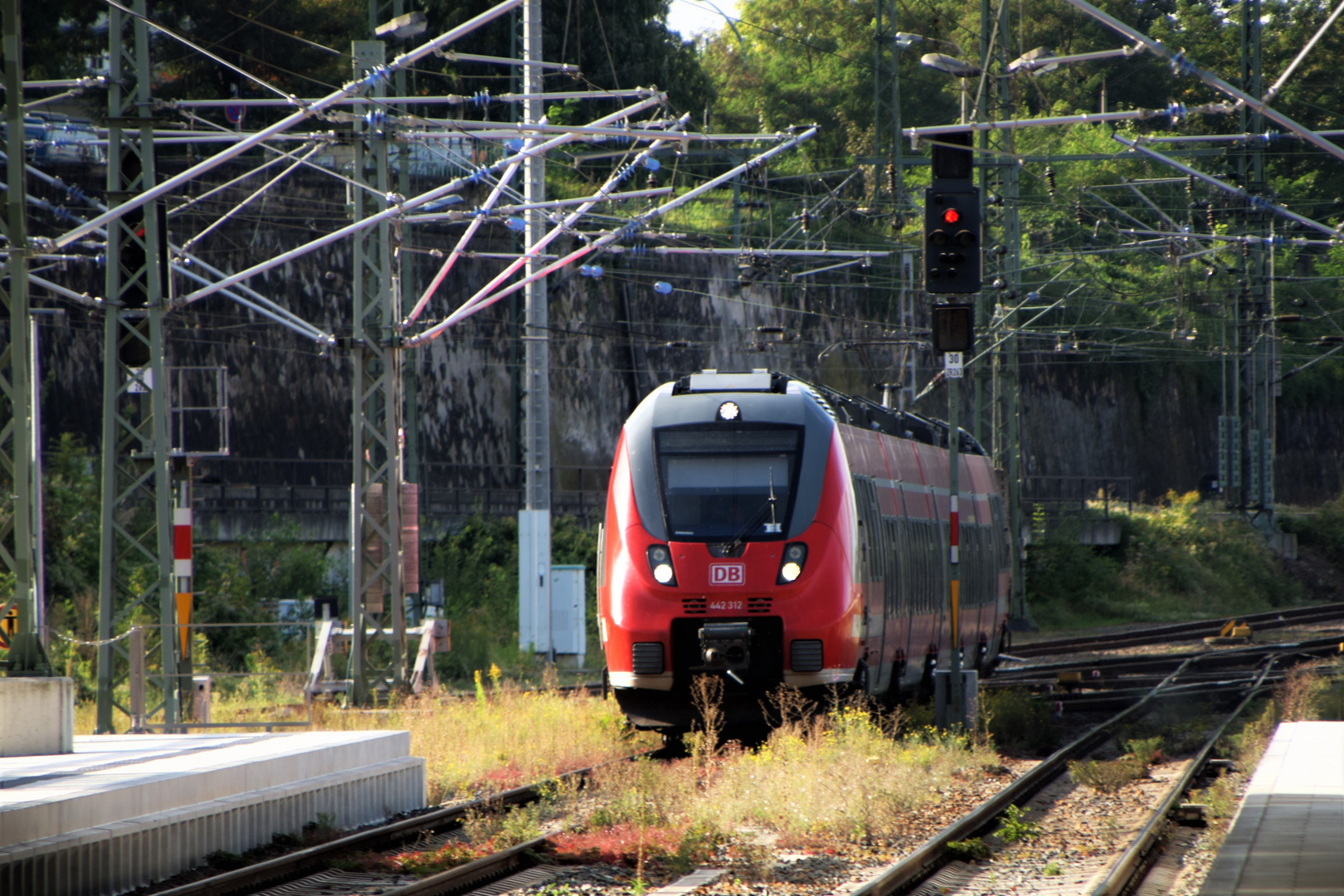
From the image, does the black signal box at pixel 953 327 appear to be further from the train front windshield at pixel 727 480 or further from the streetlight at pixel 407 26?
the streetlight at pixel 407 26

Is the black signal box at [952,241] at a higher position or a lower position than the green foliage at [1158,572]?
higher

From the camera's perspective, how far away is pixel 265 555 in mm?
31156

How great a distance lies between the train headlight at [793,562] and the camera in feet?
52.4

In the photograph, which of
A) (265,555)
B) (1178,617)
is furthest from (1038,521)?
(265,555)

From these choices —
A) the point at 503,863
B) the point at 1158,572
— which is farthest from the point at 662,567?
the point at 1158,572

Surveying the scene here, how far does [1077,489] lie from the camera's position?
5797 cm

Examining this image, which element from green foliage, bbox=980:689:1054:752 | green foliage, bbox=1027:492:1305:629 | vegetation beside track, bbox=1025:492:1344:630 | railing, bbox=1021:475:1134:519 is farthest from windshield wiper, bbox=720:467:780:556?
railing, bbox=1021:475:1134:519

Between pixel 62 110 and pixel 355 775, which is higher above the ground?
pixel 62 110

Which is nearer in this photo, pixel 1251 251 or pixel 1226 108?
pixel 1226 108

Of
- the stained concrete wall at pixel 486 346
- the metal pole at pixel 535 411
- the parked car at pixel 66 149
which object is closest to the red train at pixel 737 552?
the metal pole at pixel 535 411

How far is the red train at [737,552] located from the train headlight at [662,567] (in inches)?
0.4

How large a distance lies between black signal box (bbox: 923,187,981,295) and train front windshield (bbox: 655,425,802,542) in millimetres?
2202

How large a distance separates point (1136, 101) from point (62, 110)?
140 ft

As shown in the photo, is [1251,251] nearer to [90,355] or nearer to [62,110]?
[90,355]
